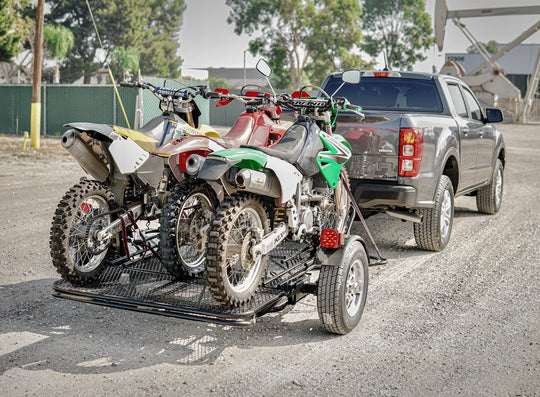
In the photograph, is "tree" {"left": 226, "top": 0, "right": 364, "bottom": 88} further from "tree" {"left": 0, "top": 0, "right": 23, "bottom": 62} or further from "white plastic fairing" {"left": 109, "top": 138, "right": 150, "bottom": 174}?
"white plastic fairing" {"left": 109, "top": 138, "right": 150, "bottom": 174}

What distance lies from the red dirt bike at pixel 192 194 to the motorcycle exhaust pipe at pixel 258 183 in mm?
426

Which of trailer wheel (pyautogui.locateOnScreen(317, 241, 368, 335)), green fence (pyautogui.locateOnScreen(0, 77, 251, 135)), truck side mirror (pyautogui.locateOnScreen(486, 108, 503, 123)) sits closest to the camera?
trailer wheel (pyautogui.locateOnScreen(317, 241, 368, 335))

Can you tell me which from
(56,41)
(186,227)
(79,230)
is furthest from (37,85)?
(56,41)

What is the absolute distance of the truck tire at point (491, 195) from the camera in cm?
1022

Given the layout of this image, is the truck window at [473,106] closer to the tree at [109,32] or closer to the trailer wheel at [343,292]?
the trailer wheel at [343,292]

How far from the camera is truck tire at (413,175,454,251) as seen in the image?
7.57 m

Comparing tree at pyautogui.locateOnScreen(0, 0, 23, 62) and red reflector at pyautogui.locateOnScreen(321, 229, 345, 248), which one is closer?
red reflector at pyautogui.locateOnScreen(321, 229, 345, 248)

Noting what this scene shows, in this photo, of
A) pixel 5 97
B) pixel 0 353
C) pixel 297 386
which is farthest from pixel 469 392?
pixel 5 97

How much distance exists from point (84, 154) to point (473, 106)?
19.5 ft

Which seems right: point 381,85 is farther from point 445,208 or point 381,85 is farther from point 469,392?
point 469,392

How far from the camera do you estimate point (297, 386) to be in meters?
4.09

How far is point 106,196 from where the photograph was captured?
18.0 feet

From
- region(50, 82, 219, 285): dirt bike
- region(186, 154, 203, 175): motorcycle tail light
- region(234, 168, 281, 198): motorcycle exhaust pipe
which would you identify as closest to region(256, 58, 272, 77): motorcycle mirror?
region(50, 82, 219, 285): dirt bike

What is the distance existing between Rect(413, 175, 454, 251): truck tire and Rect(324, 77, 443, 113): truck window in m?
1.10
